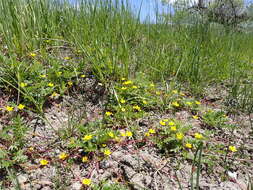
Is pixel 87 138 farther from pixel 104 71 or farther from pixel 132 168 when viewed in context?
pixel 104 71

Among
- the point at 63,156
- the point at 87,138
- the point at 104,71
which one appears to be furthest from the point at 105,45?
the point at 63,156

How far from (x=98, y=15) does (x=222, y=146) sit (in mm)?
1897

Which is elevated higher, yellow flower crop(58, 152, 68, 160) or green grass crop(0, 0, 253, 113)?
green grass crop(0, 0, 253, 113)

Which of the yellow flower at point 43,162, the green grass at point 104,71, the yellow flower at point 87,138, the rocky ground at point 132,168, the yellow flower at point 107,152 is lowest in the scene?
the rocky ground at point 132,168

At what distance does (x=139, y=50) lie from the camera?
2295 millimetres

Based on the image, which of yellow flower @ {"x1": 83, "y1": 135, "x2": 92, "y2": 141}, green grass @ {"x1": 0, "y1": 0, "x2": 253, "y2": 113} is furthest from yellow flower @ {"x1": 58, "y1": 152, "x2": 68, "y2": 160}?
green grass @ {"x1": 0, "y1": 0, "x2": 253, "y2": 113}

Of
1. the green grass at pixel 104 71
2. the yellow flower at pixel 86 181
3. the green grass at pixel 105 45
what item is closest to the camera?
the yellow flower at pixel 86 181

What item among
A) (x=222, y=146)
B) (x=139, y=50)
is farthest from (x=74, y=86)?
(x=222, y=146)

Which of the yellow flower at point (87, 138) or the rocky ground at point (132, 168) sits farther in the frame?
the yellow flower at point (87, 138)

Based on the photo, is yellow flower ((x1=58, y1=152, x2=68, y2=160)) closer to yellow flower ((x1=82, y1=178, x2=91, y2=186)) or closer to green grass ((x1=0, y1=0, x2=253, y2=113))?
yellow flower ((x1=82, y1=178, x2=91, y2=186))

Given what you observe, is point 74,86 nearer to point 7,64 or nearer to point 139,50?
point 7,64

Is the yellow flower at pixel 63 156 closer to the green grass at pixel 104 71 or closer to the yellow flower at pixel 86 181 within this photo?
the green grass at pixel 104 71

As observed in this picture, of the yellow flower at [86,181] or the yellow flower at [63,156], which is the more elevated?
the yellow flower at [63,156]

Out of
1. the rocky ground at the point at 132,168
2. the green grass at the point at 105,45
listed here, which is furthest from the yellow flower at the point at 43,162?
the green grass at the point at 105,45
